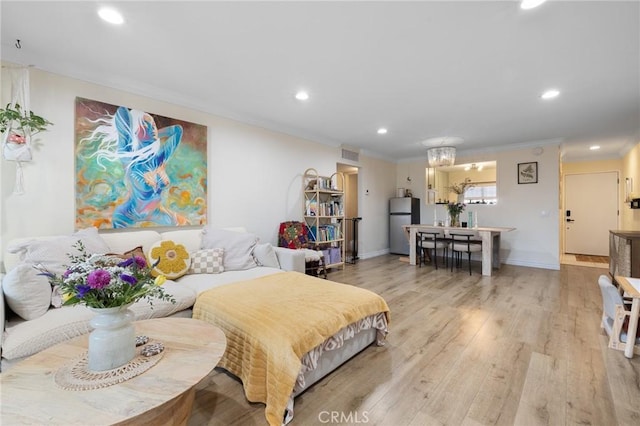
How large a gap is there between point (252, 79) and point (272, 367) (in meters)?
2.62

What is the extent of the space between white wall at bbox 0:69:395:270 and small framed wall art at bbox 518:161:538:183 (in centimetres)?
279

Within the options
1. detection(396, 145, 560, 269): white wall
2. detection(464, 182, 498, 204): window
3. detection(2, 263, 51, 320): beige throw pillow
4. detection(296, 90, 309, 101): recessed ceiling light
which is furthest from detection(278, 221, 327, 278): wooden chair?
detection(464, 182, 498, 204): window

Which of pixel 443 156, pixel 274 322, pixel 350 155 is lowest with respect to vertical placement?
pixel 274 322

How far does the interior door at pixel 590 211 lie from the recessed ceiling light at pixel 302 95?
24.0ft

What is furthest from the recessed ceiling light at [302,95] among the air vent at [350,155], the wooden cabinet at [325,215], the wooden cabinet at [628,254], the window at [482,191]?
the window at [482,191]

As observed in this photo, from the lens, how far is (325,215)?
193 inches

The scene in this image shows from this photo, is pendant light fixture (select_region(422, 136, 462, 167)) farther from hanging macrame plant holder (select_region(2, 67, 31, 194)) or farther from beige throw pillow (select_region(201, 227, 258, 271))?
hanging macrame plant holder (select_region(2, 67, 31, 194))

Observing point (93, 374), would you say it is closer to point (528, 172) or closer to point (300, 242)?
point (300, 242)

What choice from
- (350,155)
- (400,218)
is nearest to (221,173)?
(350,155)

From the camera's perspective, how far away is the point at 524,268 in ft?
17.3

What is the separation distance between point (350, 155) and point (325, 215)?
5.57 feet

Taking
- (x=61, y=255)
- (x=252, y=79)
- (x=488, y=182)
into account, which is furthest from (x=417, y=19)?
(x=488, y=182)

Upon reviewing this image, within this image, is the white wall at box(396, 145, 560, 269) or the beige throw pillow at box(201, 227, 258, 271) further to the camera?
the white wall at box(396, 145, 560, 269)

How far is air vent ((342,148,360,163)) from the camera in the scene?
18.7 ft
